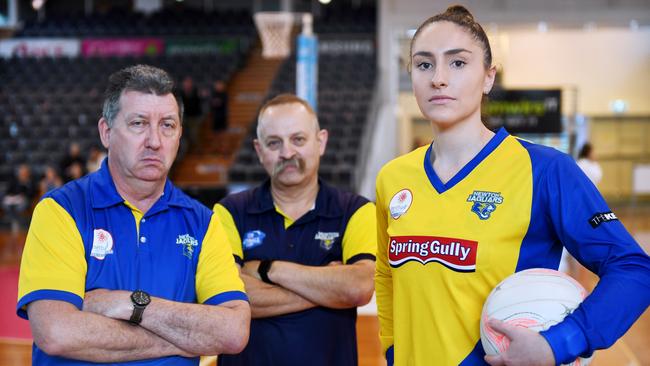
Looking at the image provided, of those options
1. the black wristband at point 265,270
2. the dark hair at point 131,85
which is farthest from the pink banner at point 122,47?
the dark hair at point 131,85

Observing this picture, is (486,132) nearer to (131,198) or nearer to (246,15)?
(131,198)

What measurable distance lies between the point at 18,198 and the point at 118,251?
39.0 feet

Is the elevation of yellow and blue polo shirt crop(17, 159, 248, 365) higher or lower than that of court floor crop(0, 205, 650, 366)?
higher

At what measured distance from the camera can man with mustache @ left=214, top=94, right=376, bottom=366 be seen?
250cm

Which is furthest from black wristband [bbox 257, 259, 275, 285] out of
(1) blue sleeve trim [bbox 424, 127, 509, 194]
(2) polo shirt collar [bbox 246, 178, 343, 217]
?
(1) blue sleeve trim [bbox 424, 127, 509, 194]

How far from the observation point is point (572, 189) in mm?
1713

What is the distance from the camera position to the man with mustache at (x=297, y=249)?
250cm

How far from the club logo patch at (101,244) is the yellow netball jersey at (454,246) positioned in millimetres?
799

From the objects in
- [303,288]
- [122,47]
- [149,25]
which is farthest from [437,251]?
[149,25]

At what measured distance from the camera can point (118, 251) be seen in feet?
6.65

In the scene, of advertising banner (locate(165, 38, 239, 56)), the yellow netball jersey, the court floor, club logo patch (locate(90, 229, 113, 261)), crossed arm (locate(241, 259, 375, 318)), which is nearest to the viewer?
the yellow netball jersey

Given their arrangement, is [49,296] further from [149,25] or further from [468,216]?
[149,25]

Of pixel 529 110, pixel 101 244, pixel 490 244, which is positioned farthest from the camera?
pixel 529 110

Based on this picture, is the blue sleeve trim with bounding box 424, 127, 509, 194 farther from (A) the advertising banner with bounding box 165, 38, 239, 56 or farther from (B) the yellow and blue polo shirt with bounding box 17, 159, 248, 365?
(A) the advertising banner with bounding box 165, 38, 239, 56
